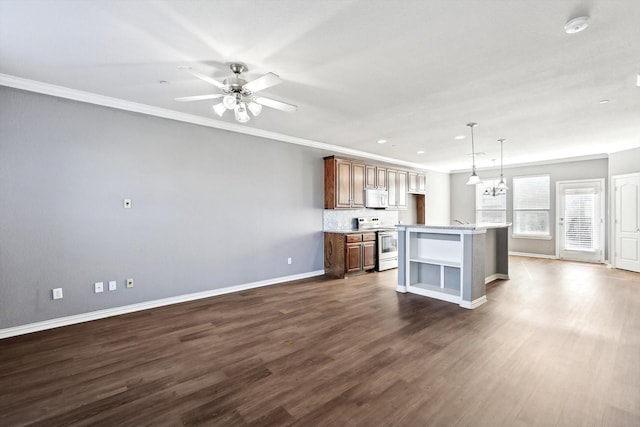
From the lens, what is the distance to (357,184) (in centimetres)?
654

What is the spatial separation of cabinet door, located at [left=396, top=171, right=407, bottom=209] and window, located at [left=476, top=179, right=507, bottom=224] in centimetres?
292

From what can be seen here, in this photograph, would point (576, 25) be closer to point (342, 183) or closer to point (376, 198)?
point (342, 183)

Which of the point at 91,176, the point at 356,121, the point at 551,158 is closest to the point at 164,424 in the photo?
the point at 91,176

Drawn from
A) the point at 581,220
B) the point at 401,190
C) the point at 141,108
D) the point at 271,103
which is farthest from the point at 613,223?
the point at 141,108

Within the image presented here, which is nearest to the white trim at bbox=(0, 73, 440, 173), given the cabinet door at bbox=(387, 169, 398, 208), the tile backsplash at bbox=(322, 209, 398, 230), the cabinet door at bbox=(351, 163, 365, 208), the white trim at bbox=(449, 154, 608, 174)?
the cabinet door at bbox=(351, 163, 365, 208)

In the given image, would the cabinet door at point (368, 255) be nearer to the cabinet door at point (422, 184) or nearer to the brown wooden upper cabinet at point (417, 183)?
the brown wooden upper cabinet at point (417, 183)

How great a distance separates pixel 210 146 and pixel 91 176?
1643 millimetres

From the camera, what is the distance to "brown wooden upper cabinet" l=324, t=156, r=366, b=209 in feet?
20.0

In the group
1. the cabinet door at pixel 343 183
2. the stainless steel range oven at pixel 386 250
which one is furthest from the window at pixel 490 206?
the cabinet door at pixel 343 183

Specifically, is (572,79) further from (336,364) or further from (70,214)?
(70,214)

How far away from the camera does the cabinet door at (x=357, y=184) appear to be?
21.2ft

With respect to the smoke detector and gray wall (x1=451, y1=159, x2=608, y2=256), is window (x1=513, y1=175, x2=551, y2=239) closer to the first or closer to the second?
gray wall (x1=451, y1=159, x2=608, y2=256)

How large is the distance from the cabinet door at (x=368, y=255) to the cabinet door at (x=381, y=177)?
162 centimetres

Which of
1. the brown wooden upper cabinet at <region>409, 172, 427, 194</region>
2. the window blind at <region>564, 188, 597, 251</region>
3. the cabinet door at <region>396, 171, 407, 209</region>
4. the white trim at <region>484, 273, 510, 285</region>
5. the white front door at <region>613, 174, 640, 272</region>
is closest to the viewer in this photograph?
the white trim at <region>484, 273, 510, 285</region>
